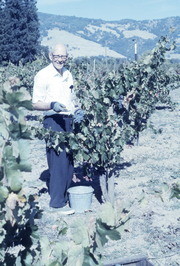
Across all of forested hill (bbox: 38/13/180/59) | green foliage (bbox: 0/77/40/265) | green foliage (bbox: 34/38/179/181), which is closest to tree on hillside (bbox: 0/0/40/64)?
forested hill (bbox: 38/13/180/59)

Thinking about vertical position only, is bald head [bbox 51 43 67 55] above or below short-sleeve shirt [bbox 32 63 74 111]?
above

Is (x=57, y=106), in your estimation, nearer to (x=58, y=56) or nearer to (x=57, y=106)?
(x=57, y=106)

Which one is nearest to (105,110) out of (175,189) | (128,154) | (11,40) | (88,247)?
(175,189)

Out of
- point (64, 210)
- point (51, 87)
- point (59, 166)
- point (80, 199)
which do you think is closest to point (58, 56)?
point (51, 87)

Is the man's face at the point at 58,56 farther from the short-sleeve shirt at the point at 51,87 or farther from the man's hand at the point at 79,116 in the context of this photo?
the man's hand at the point at 79,116

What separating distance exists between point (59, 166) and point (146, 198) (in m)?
2.87

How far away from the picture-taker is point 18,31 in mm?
53000

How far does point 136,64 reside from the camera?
593cm

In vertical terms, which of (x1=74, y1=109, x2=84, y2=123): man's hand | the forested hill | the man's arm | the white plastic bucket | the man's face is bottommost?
the forested hill

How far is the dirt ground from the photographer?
3787 millimetres

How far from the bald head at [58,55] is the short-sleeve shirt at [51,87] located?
0.07m

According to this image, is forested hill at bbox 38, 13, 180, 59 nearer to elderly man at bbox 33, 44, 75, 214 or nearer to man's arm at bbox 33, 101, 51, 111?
elderly man at bbox 33, 44, 75, 214

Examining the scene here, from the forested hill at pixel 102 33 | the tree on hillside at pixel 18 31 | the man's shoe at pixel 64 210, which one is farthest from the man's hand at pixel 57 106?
the forested hill at pixel 102 33

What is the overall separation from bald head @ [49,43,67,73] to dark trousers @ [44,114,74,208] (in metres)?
0.60
